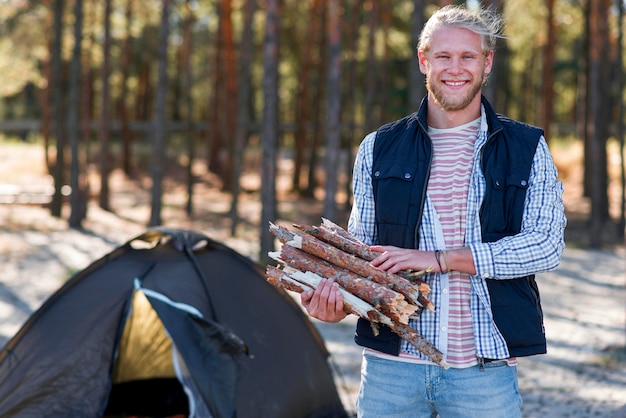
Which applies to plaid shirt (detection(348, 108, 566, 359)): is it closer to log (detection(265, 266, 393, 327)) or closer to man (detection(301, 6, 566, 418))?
man (detection(301, 6, 566, 418))

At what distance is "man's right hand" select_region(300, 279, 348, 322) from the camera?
2574 millimetres

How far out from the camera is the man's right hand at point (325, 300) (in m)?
2.57

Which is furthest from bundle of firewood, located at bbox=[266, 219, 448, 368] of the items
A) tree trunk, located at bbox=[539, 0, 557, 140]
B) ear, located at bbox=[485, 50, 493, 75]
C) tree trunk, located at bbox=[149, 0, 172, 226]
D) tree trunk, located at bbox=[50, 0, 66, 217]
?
tree trunk, located at bbox=[539, 0, 557, 140]

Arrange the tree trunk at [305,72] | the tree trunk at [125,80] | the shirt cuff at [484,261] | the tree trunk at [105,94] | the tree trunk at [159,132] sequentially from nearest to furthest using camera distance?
the shirt cuff at [484,261], the tree trunk at [159,132], the tree trunk at [105,94], the tree trunk at [305,72], the tree trunk at [125,80]

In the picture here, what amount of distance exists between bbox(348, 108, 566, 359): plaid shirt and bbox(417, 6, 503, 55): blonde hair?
0.82ft

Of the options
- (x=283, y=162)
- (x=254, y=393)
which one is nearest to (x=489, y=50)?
(x=254, y=393)

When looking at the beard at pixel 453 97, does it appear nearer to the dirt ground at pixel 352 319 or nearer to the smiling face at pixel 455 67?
the smiling face at pixel 455 67

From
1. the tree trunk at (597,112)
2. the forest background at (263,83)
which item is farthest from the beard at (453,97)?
the tree trunk at (597,112)

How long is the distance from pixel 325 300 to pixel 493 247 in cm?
55

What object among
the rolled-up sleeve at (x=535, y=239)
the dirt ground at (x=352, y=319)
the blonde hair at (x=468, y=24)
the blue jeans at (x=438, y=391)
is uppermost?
the blonde hair at (x=468, y=24)

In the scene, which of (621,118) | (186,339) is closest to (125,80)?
(621,118)

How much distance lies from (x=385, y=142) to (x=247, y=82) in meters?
16.1

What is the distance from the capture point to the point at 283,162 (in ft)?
114

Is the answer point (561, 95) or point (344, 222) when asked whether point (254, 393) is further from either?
point (561, 95)
